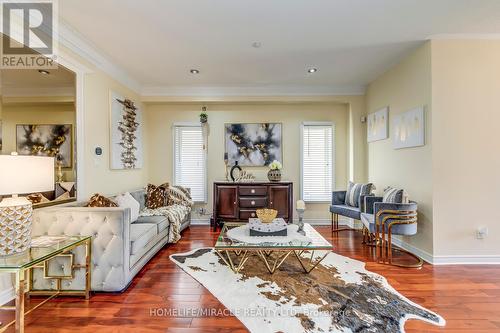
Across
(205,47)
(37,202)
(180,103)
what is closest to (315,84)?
(205,47)

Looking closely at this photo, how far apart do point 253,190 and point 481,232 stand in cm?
324

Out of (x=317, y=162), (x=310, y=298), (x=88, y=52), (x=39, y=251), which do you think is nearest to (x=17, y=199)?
(x=39, y=251)

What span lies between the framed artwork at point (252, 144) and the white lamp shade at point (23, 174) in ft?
11.2

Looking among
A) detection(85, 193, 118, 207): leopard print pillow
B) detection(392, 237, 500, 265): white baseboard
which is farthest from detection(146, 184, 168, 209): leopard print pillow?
detection(392, 237, 500, 265): white baseboard

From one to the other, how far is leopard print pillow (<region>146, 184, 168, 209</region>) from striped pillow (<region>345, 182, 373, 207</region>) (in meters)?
3.31

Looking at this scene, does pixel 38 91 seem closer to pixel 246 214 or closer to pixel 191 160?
pixel 191 160

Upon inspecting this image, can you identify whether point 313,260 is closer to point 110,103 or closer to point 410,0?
point 410,0

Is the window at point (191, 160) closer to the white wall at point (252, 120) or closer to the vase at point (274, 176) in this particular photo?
the white wall at point (252, 120)

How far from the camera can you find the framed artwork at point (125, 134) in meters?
3.90

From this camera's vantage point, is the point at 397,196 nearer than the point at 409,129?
Yes

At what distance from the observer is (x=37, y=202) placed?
2.48 m

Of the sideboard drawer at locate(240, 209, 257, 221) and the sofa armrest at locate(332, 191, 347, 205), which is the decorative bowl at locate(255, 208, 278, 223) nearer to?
the sideboard drawer at locate(240, 209, 257, 221)

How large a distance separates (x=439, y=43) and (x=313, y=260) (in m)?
3.17

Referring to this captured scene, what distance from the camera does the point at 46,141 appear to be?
103 inches
